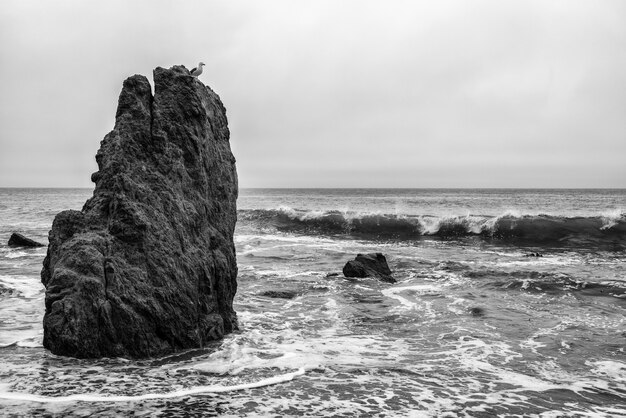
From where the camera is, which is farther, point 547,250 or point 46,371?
point 547,250

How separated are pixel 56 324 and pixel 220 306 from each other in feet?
9.09

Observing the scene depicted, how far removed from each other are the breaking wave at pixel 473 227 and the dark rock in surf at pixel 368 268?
16.2 meters

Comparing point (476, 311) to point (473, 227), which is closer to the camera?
point (476, 311)

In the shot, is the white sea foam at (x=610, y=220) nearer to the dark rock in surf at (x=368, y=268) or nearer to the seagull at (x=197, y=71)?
the dark rock in surf at (x=368, y=268)

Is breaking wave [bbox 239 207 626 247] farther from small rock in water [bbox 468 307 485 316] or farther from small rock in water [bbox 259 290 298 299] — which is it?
small rock in water [bbox 259 290 298 299]

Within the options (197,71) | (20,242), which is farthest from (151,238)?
(20,242)

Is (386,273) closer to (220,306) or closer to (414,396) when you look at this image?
(220,306)

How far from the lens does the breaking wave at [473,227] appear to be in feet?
102

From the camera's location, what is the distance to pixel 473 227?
34375 mm

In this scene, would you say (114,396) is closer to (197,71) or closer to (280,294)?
(197,71)

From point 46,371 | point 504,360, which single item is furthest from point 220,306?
point 504,360

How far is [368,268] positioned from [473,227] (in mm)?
19521

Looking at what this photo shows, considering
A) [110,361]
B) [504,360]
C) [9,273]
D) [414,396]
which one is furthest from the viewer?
[9,273]

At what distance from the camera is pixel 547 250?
85.5 feet
